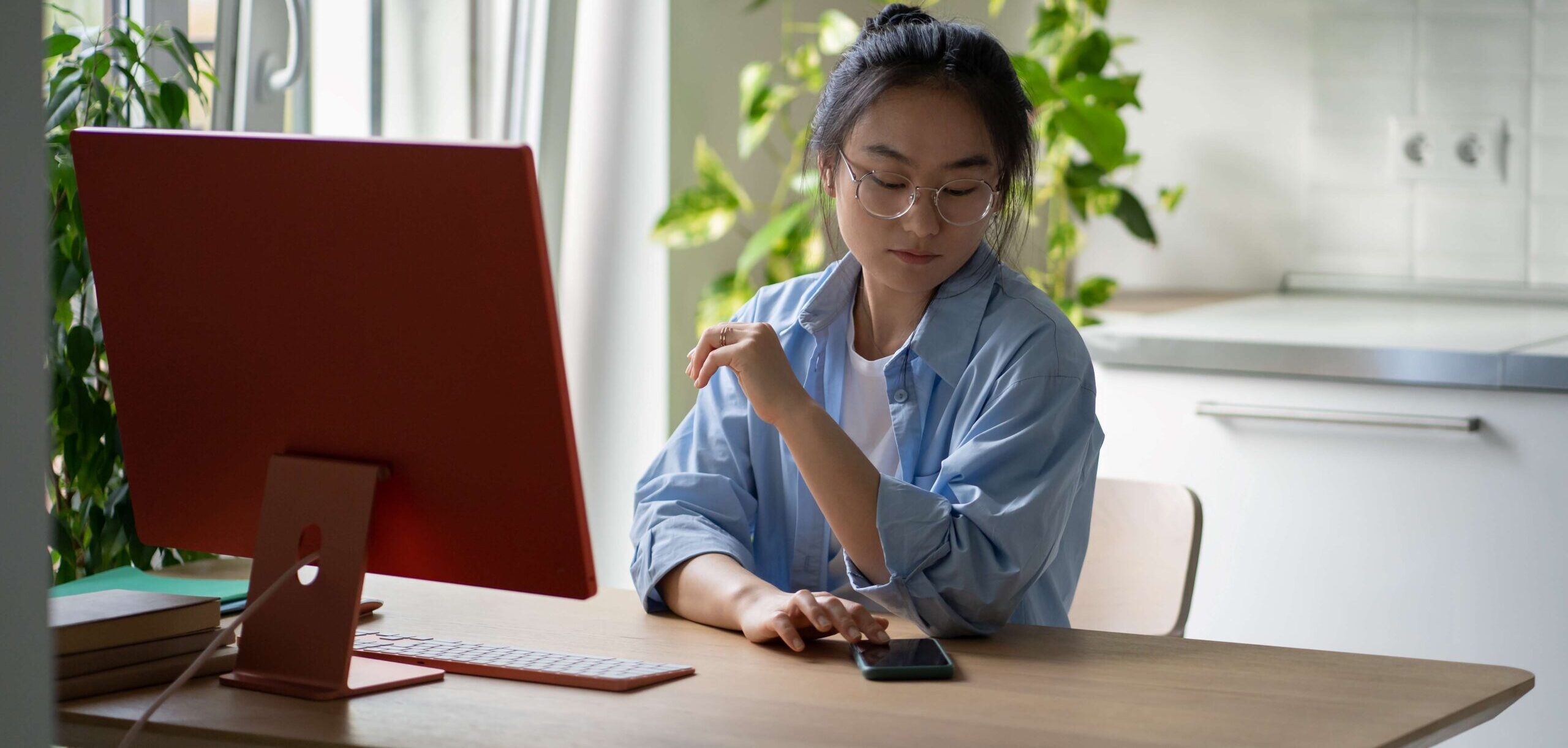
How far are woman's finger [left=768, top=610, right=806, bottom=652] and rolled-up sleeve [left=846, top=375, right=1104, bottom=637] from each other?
102mm

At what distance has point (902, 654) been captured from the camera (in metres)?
1.17

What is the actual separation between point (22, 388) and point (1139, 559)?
1.29 metres

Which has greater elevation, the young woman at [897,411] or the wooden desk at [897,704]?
the young woman at [897,411]

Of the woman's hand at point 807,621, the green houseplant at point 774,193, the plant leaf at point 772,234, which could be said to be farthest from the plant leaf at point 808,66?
the woman's hand at point 807,621

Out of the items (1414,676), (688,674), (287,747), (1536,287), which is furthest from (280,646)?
(1536,287)

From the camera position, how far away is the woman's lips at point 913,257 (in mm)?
1390

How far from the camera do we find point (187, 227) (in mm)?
1106

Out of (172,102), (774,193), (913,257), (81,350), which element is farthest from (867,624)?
(774,193)

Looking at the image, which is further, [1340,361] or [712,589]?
[1340,361]

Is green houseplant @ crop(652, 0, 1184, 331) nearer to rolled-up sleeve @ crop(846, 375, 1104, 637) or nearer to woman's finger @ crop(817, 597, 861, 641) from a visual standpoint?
rolled-up sleeve @ crop(846, 375, 1104, 637)

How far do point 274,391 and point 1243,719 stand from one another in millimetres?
714

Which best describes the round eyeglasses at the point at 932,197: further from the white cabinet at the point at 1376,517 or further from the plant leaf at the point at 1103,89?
the plant leaf at the point at 1103,89

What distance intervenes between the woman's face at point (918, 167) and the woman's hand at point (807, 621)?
13.2 inches

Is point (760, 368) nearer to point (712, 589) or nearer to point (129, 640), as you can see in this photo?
point (712, 589)
